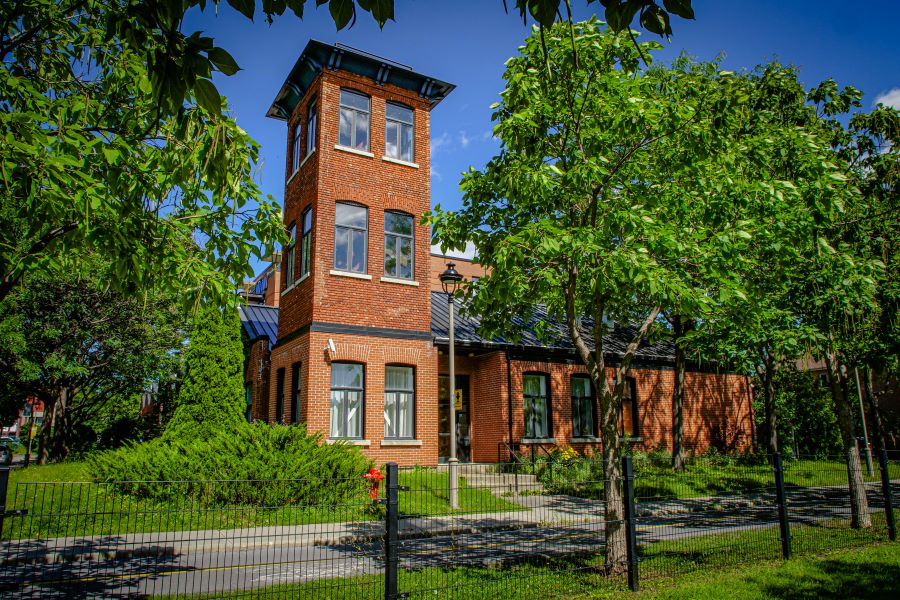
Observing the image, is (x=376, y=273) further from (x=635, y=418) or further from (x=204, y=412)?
(x=635, y=418)

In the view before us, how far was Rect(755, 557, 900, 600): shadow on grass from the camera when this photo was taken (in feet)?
20.8

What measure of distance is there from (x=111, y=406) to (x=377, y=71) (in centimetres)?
3719

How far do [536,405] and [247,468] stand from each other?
11016 mm

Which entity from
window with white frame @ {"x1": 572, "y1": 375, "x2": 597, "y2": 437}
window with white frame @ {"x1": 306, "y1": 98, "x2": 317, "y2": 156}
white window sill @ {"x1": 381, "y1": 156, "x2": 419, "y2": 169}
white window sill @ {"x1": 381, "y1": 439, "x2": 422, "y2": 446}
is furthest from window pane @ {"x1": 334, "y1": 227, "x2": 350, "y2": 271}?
window with white frame @ {"x1": 572, "y1": 375, "x2": 597, "y2": 437}

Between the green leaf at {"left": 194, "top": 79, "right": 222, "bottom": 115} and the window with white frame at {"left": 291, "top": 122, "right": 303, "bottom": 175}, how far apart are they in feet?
57.0

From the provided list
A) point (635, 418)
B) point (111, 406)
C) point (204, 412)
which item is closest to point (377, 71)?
point (204, 412)

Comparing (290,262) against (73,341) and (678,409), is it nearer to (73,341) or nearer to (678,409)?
(73,341)

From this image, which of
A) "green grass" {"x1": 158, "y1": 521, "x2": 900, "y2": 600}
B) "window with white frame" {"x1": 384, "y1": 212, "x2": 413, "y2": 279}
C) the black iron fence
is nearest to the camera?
the black iron fence

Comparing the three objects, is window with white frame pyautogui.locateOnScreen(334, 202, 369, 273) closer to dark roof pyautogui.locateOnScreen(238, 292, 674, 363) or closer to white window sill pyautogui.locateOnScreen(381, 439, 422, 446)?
dark roof pyautogui.locateOnScreen(238, 292, 674, 363)

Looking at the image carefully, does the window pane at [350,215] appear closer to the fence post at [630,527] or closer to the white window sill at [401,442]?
the white window sill at [401,442]

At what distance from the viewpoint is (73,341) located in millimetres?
23078

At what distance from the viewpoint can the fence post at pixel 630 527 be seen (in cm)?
658

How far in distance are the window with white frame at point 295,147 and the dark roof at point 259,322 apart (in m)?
5.19

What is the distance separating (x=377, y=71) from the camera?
18172 millimetres
